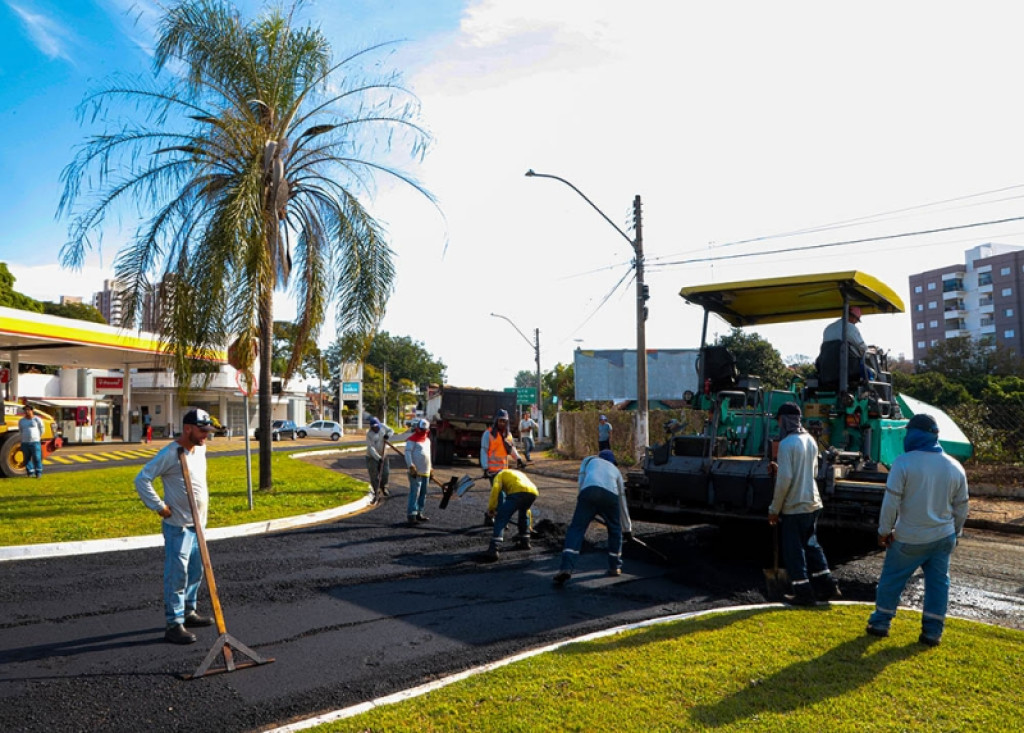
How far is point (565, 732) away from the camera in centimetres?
372

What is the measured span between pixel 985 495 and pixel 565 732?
12699 mm

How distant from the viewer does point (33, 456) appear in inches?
671

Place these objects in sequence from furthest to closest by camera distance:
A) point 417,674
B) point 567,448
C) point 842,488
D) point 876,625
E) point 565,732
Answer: point 567,448
point 842,488
point 876,625
point 417,674
point 565,732

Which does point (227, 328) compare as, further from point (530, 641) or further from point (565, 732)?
point (565, 732)

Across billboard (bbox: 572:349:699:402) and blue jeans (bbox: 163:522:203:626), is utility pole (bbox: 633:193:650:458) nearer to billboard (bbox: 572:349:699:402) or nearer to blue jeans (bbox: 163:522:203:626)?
blue jeans (bbox: 163:522:203:626)

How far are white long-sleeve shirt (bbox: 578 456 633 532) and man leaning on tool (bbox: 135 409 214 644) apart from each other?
12.0 ft

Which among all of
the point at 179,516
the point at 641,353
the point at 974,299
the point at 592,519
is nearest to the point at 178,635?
the point at 179,516

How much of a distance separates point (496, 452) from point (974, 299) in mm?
87503

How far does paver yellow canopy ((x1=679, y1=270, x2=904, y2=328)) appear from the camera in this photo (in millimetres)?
7793

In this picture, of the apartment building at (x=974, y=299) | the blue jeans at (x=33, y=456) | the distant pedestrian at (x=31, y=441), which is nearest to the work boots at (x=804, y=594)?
the distant pedestrian at (x=31, y=441)

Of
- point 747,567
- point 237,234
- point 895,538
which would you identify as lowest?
point 747,567

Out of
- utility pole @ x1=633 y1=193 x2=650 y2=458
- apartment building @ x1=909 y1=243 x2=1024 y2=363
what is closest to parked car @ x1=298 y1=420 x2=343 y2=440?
utility pole @ x1=633 y1=193 x2=650 y2=458

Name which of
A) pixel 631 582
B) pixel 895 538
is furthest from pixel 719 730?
pixel 631 582

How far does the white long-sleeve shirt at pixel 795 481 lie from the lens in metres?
6.25
